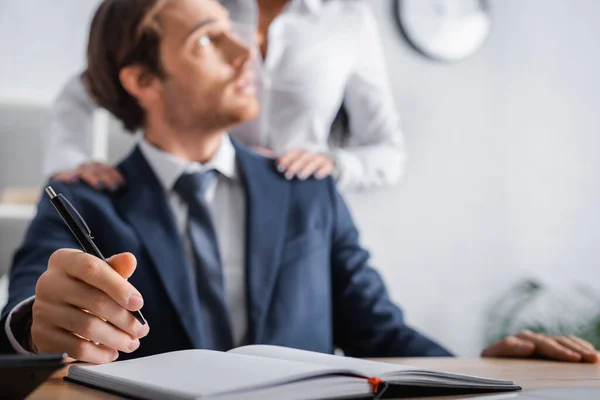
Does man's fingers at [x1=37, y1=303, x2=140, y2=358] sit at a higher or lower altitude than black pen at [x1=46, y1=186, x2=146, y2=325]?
lower

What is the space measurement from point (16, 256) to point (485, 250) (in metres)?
1.47

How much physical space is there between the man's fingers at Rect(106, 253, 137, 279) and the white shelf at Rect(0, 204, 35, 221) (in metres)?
1.09

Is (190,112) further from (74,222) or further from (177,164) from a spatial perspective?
(74,222)

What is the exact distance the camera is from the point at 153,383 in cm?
50

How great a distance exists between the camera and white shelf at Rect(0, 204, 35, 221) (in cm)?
162

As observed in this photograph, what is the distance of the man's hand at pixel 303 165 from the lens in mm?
1509

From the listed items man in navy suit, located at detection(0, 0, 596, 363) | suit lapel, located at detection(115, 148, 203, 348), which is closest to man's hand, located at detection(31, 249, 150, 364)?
man in navy suit, located at detection(0, 0, 596, 363)

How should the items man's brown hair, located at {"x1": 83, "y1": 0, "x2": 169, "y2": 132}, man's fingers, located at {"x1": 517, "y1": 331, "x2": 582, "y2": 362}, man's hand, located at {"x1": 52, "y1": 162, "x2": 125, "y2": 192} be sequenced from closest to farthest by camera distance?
man's fingers, located at {"x1": 517, "y1": 331, "x2": 582, "y2": 362}, man's hand, located at {"x1": 52, "y1": 162, "x2": 125, "y2": 192}, man's brown hair, located at {"x1": 83, "y1": 0, "x2": 169, "y2": 132}

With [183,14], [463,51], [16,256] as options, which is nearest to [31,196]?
[16,256]

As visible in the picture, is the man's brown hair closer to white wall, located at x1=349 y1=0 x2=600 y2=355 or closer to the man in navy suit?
the man in navy suit

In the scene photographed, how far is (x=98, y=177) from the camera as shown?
4.50 ft

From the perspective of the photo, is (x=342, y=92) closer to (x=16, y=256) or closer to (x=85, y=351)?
(x=16, y=256)

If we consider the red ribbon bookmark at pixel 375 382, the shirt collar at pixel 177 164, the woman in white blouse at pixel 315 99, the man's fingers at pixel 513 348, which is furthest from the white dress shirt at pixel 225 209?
the red ribbon bookmark at pixel 375 382

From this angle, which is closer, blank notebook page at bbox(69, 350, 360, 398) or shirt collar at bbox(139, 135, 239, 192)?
blank notebook page at bbox(69, 350, 360, 398)
